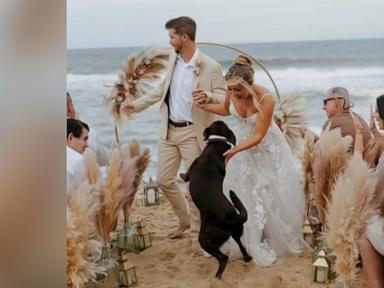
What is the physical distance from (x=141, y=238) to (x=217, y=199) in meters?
0.29

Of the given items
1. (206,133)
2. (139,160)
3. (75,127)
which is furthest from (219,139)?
(75,127)

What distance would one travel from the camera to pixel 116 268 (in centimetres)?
200

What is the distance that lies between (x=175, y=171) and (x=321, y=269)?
0.54 metres

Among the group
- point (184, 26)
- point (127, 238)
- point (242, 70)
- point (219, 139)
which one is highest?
point (184, 26)

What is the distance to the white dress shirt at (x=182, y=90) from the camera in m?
1.93

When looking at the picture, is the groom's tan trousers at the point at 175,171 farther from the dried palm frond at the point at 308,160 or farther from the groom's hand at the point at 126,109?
the dried palm frond at the point at 308,160

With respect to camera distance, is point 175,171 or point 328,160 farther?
point 175,171

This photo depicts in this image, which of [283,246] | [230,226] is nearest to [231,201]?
[230,226]

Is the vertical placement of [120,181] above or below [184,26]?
below

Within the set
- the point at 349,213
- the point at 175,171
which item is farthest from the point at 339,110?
the point at 175,171

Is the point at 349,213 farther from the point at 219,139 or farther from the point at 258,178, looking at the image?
the point at 219,139

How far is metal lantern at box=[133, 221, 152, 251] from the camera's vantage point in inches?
78.5

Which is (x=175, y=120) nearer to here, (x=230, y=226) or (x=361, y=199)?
(x=230, y=226)

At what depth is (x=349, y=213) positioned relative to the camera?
183 centimetres
